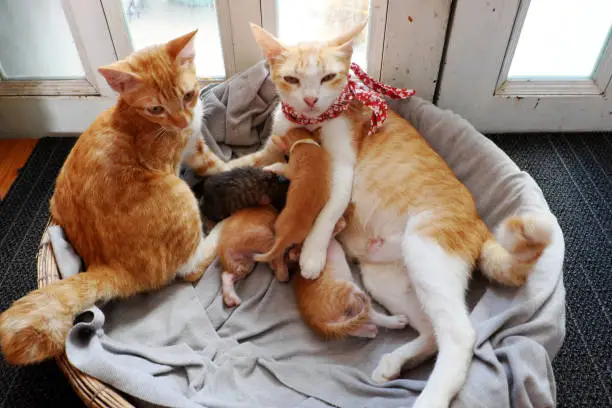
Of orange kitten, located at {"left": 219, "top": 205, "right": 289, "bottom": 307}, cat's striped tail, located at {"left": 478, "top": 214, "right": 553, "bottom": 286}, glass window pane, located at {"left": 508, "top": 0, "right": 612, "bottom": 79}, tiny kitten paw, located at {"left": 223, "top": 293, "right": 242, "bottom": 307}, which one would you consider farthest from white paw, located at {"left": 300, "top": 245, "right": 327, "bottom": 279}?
glass window pane, located at {"left": 508, "top": 0, "right": 612, "bottom": 79}

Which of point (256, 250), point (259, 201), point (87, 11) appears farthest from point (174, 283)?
point (87, 11)

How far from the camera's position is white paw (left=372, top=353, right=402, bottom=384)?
129 centimetres

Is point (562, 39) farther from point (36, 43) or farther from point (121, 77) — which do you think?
point (36, 43)

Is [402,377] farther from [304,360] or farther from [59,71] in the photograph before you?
[59,71]

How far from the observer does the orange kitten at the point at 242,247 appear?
1.50m

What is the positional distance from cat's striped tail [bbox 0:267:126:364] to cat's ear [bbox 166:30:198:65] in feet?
2.16

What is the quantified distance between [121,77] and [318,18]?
984mm

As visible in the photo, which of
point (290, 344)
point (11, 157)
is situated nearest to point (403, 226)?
point (290, 344)

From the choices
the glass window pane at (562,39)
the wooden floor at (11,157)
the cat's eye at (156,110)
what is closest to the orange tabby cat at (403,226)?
the cat's eye at (156,110)

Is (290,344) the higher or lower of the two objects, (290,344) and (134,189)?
the lower

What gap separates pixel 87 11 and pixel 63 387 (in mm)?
1413

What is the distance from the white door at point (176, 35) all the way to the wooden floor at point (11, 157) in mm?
188

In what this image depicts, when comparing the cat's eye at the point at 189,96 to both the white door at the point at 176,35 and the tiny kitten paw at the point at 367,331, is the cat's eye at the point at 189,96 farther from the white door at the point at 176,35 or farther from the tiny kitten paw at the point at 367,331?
the tiny kitten paw at the point at 367,331

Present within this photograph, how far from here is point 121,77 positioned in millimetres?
1235
